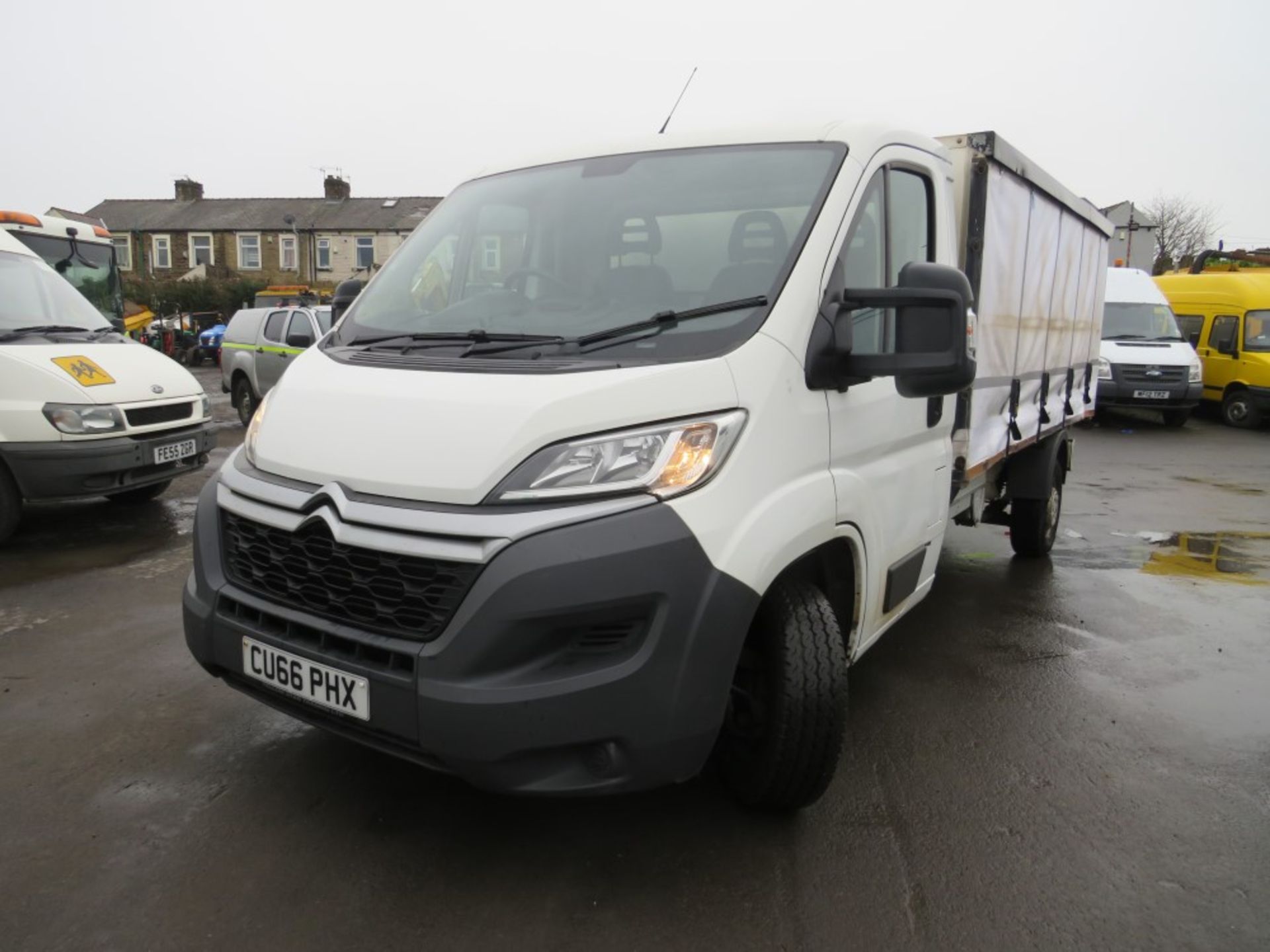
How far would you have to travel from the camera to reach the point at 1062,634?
4898 millimetres

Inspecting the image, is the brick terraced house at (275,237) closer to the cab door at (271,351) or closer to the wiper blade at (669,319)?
the cab door at (271,351)

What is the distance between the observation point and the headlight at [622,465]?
7.39 ft

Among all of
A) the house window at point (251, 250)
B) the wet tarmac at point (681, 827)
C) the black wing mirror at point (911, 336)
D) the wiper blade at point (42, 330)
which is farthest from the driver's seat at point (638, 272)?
the house window at point (251, 250)

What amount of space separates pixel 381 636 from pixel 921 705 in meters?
2.48

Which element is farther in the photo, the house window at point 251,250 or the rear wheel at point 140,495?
the house window at point 251,250

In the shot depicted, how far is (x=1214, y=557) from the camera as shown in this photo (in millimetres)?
6820

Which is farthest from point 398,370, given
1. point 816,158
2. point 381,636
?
point 816,158

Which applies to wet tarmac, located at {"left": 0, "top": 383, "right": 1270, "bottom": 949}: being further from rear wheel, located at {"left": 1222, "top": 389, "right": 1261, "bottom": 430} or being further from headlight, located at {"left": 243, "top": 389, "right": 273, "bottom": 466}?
rear wheel, located at {"left": 1222, "top": 389, "right": 1261, "bottom": 430}

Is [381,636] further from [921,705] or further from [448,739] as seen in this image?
[921,705]

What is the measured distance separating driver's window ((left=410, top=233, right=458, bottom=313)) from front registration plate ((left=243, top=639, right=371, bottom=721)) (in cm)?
127

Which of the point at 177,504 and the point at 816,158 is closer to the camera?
the point at 816,158

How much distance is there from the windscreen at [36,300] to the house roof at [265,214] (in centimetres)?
3806

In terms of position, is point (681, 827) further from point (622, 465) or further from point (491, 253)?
point (491, 253)

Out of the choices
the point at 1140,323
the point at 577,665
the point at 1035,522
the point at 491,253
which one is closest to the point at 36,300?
the point at 491,253
